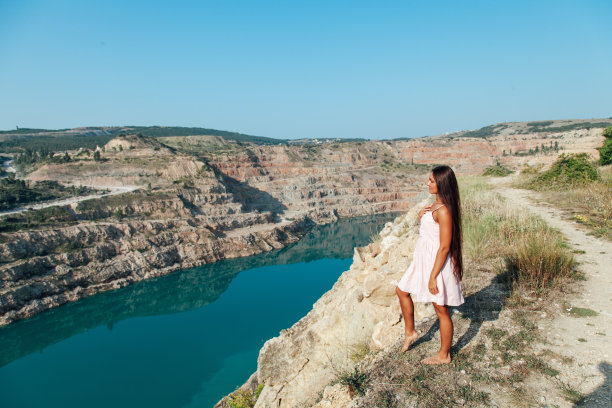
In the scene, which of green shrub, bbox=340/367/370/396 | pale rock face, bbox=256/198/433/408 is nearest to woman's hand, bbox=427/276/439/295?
green shrub, bbox=340/367/370/396

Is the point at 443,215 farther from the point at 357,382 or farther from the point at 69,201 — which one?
the point at 69,201

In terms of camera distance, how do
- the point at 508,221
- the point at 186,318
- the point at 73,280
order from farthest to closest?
1. the point at 73,280
2. the point at 186,318
3. the point at 508,221

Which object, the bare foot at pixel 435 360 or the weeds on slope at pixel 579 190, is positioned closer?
the bare foot at pixel 435 360

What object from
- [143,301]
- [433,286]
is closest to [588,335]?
[433,286]

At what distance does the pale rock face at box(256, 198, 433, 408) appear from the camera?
5.18 meters

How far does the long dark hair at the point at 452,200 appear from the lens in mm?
3373

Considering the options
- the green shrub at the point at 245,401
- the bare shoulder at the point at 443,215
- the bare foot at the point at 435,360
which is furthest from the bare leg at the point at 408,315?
the green shrub at the point at 245,401

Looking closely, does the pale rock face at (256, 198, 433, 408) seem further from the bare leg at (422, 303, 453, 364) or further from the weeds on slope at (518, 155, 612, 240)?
the weeds on slope at (518, 155, 612, 240)

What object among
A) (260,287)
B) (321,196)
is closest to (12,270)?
(260,287)

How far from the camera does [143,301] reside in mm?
28969

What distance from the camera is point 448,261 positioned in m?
3.42

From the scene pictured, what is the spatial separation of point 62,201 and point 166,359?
29.4 m

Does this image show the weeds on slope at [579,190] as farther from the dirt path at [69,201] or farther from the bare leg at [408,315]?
the dirt path at [69,201]

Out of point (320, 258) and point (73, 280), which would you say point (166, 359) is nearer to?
point (73, 280)
